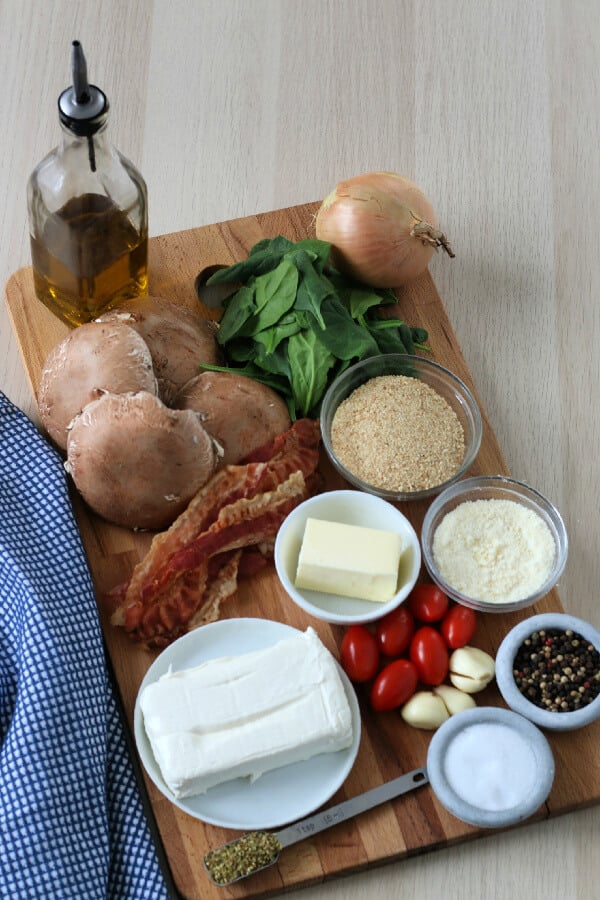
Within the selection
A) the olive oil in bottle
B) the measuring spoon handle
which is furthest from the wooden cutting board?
the olive oil in bottle

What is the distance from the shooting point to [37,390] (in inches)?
94.7

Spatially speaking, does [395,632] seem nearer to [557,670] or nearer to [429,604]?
[429,604]

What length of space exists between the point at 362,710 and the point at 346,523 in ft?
1.11

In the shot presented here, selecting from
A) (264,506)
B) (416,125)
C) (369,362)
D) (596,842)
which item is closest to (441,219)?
(416,125)

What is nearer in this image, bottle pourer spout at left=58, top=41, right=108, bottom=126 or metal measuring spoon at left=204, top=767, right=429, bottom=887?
metal measuring spoon at left=204, top=767, right=429, bottom=887

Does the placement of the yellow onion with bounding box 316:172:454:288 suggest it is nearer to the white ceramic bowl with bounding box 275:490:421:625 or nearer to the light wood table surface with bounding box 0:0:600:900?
the light wood table surface with bounding box 0:0:600:900

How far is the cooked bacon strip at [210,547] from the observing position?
2.19 m

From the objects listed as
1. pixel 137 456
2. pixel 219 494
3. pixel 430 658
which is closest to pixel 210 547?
pixel 219 494

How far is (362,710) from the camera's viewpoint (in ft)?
7.06

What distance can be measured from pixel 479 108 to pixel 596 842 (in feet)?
5.29

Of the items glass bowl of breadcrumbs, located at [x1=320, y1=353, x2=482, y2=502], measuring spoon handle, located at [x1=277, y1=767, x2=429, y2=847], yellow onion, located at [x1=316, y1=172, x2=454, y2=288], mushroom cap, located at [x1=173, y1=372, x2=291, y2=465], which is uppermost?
yellow onion, located at [x1=316, y1=172, x2=454, y2=288]

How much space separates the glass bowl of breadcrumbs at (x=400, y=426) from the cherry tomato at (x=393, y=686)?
320mm

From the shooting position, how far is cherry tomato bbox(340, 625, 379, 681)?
2.14m

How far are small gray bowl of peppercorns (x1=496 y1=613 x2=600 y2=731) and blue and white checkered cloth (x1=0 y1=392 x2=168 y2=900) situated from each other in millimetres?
639
